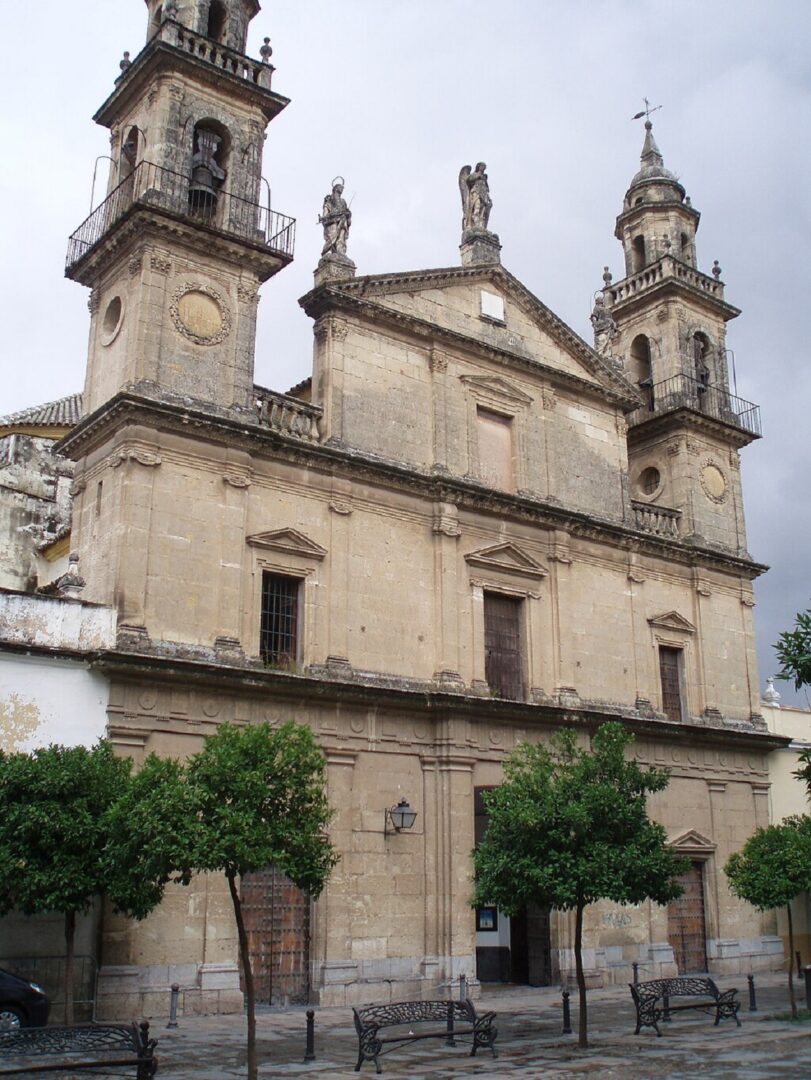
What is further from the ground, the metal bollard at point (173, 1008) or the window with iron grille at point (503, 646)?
the window with iron grille at point (503, 646)

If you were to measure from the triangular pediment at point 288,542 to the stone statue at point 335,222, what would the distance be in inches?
268

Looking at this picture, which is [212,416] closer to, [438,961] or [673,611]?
[438,961]

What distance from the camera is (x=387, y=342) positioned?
2533cm

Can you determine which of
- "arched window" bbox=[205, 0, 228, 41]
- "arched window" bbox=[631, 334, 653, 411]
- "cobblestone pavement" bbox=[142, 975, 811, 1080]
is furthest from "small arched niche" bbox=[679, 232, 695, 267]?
"cobblestone pavement" bbox=[142, 975, 811, 1080]

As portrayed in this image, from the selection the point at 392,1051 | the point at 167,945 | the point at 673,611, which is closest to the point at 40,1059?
the point at 392,1051

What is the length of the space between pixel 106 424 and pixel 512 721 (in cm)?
1062

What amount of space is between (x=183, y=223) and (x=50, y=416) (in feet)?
46.0

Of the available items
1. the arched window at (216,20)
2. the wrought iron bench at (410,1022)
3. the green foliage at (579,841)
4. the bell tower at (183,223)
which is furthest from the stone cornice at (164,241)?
the wrought iron bench at (410,1022)

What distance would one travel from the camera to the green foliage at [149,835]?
44.3 feet

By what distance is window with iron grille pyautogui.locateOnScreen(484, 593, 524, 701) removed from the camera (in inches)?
993

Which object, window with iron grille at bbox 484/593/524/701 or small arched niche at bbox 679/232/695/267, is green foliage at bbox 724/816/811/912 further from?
small arched niche at bbox 679/232/695/267

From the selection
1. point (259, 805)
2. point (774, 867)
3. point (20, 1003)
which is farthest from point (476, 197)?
point (20, 1003)

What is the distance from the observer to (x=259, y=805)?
13922 mm

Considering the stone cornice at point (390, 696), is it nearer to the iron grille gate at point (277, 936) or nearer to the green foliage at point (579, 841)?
the iron grille gate at point (277, 936)
